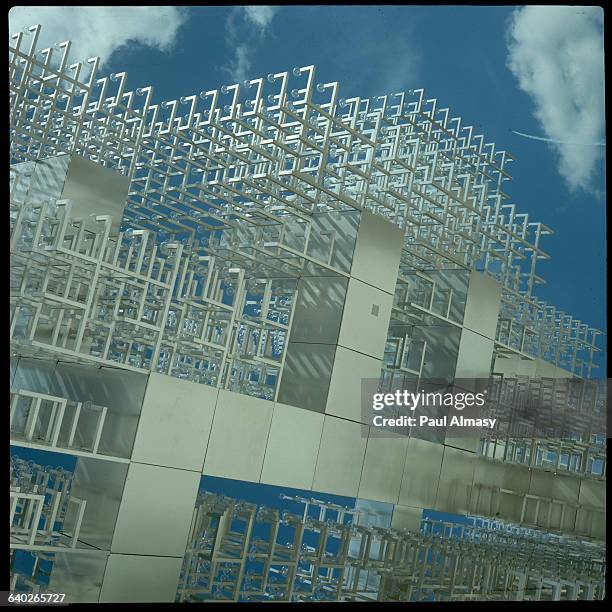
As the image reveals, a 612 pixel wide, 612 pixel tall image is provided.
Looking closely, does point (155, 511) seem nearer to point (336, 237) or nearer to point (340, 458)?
point (340, 458)

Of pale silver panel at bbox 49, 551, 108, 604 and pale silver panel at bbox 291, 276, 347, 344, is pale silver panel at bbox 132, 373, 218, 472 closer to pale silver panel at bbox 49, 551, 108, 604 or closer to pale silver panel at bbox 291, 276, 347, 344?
pale silver panel at bbox 49, 551, 108, 604

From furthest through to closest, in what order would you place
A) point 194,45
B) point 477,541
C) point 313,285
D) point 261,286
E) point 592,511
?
1. point 194,45
2. point 592,511
3. point 477,541
4. point 261,286
5. point 313,285

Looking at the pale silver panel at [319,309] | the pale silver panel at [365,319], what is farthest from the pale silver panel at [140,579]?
the pale silver panel at [365,319]

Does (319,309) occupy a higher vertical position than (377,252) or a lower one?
lower

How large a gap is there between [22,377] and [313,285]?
273 cm

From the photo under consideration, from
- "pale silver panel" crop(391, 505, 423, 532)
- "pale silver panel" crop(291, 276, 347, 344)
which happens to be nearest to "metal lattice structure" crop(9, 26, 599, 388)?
"pale silver panel" crop(291, 276, 347, 344)

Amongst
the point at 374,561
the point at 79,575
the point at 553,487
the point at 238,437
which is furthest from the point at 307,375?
the point at 553,487

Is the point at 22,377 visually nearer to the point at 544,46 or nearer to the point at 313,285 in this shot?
the point at 313,285

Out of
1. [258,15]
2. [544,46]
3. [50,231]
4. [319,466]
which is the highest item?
[258,15]

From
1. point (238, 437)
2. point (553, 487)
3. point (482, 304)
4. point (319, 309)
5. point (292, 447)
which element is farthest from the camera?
point (553, 487)

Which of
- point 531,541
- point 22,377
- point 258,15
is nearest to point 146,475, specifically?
point 22,377

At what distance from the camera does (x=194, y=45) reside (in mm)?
11727

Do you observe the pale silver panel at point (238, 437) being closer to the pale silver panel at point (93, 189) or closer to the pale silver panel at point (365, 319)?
the pale silver panel at point (365, 319)

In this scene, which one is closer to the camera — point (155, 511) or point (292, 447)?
point (155, 511)
